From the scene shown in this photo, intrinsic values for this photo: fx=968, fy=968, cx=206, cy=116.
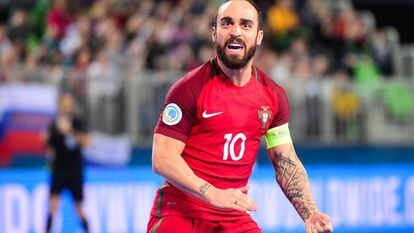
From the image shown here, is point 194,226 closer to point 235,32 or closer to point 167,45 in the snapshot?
point 235,32

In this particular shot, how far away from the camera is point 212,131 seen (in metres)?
6.44

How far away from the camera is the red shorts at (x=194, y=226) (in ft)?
20.9

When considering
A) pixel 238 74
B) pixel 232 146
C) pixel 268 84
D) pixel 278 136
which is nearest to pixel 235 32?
pixel 238 74

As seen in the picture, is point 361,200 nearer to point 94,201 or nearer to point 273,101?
point 94,201

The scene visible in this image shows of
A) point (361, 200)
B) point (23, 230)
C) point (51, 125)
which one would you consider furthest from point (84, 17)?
point (361, 200)

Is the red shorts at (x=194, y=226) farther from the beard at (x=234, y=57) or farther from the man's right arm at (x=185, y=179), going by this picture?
the beard at (x=234, y=57)

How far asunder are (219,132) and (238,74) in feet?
1.39

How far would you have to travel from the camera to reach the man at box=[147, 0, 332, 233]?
6285mm

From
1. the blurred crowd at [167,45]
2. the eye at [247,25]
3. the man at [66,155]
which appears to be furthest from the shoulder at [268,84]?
the blurred crowd at [167,45]

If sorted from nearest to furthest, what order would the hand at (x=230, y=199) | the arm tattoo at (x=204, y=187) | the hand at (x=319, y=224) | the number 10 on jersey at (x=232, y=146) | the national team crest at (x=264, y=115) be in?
the hand at (x=230, y=199)
the arm tattoo at (x=204, y=187)
the hand at (x=319, y=224)
the number 10 on jersey at (x=232, y=146)
the national team crest at (x=264, y=115)

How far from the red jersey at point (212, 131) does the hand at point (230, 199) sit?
1.32ft

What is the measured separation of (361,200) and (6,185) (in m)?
5.56

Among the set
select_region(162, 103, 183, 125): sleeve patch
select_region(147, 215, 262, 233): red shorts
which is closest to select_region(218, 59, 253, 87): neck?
select_region(162, 103, 183, 125): sleeve patch

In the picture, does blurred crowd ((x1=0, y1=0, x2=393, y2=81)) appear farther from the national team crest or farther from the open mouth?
the open mouth
